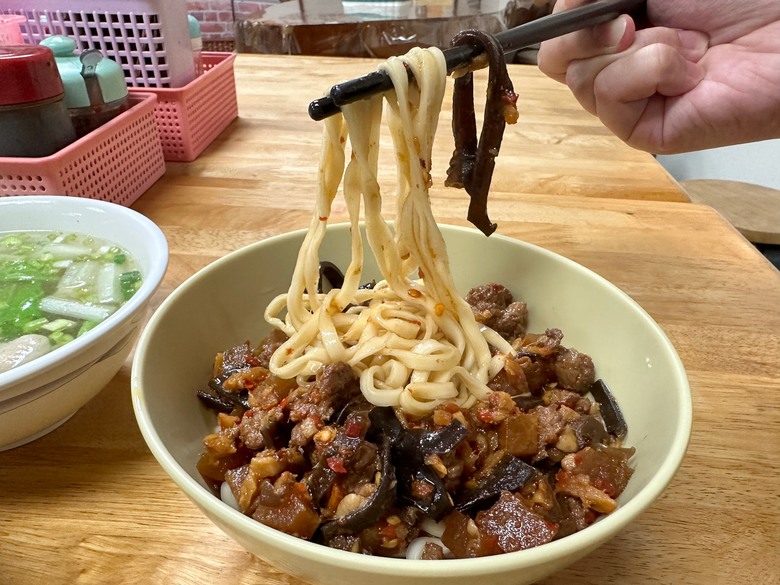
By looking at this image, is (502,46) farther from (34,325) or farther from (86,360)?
(34,325)

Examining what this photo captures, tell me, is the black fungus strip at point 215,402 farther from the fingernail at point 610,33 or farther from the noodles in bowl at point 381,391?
the fingernail at point 610,33

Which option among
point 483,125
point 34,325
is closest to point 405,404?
point 483,125

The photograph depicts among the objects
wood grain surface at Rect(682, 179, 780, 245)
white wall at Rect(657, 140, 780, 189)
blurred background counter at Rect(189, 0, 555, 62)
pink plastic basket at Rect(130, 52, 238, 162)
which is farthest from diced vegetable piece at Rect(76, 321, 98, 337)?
blurred background counter at Rect(189, 0, 555, 62)

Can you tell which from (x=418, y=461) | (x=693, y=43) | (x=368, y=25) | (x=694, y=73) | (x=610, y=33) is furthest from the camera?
(x=368, y=25)

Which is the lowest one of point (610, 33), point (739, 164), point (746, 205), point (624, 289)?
point (739, 164)

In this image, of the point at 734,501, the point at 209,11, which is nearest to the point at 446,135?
the point at 734,501

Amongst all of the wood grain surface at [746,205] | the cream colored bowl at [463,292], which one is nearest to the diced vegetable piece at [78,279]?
the cream colored bowl at [463,292]
